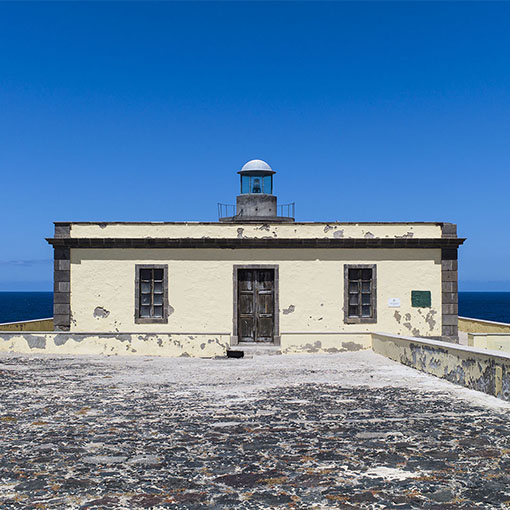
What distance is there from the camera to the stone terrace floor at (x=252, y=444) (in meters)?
4.34

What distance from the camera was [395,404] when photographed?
25.3 feet

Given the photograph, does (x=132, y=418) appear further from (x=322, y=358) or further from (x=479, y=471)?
(x=322, y=358)

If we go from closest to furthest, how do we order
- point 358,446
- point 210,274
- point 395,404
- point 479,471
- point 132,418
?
point 479,471 < point 358,446 < point 132,418 < point 395,404 < point 210,274

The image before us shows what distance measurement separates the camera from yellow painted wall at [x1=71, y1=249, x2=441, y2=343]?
16.4 m

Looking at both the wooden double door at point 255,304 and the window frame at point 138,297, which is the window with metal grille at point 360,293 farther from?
the window frame at point 138,297

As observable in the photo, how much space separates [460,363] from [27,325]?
1284 cm

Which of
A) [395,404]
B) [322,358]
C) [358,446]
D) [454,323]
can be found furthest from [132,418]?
[454,323]

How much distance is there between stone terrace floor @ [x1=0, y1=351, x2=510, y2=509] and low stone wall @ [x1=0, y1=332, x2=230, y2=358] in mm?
4558

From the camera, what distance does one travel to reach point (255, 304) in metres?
16.5

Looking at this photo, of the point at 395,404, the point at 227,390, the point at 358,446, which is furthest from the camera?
the point at 227,390

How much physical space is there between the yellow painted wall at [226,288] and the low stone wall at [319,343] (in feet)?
4.49

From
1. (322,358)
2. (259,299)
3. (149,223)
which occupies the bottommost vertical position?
(322,358)

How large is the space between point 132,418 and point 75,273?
33.5 feet

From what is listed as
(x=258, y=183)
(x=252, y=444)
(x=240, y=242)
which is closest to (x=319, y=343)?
(x=240, y=242)
